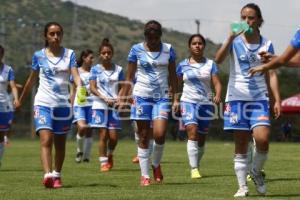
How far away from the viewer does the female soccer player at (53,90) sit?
13.2 m

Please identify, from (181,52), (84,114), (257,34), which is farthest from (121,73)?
(181,52)

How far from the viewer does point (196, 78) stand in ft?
52.9

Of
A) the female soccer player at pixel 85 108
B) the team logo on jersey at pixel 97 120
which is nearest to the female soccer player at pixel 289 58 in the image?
the team logo on jersey at pixel 97 120

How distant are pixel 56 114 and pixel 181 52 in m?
83.9

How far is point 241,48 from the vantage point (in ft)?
37.7

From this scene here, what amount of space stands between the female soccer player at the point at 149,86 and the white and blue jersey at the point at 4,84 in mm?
3959

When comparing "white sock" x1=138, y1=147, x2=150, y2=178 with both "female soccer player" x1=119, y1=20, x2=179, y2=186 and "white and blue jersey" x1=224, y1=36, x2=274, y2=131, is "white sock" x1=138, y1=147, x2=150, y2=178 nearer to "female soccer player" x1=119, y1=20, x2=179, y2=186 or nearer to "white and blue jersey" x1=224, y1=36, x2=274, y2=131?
"female soccer player" x1=119, y1=20, x2=179, y2=186

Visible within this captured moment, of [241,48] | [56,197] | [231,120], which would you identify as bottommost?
[56,197]

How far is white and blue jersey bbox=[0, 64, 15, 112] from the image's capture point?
55.8 feet

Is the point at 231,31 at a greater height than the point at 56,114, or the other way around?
the point at 231,31

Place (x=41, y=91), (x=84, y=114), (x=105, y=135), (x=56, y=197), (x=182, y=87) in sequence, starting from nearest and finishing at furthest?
(x=56, y=197) < (x=41, y=91) < (x=182, y=87) < (x=105, y=135) < (x=84, y=114)

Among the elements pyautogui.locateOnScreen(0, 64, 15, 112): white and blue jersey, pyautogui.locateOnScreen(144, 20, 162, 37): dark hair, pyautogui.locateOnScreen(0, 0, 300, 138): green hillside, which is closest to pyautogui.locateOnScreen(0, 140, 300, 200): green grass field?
pyautogui.locateOnScreen(0, 64, 15, 112): white and blue jersey

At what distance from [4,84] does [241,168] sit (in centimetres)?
695

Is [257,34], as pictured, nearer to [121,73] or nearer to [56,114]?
[56,114]
